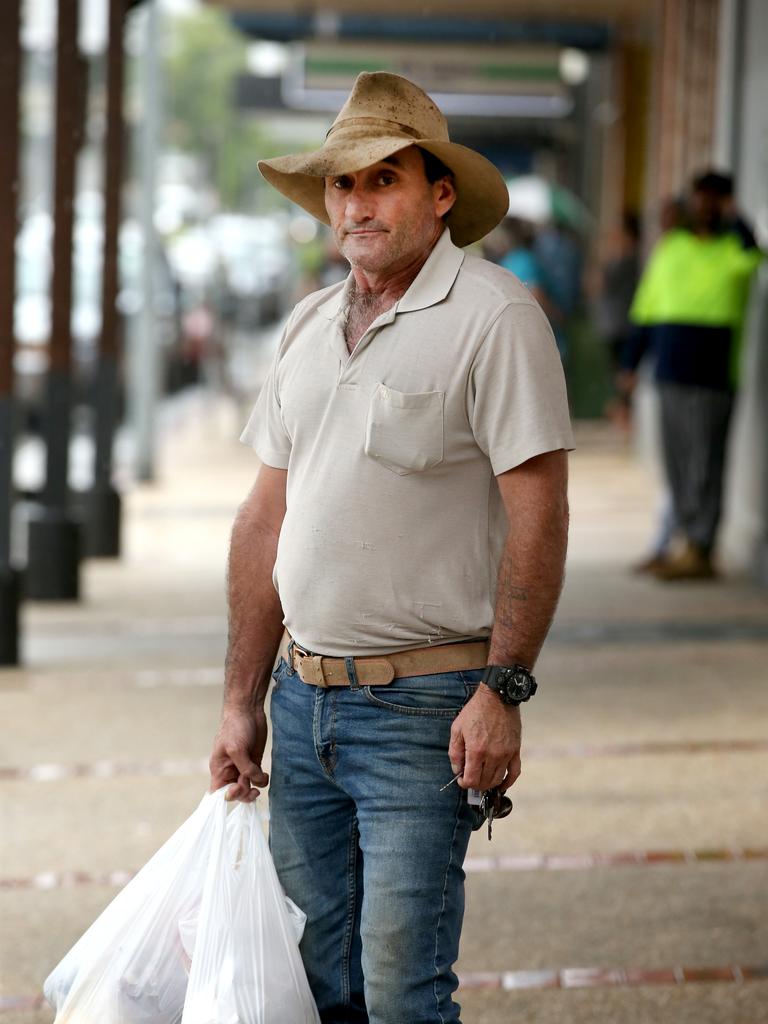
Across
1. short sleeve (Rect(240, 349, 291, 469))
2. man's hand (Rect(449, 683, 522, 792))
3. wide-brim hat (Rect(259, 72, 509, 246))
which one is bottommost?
man's hand (Rect(449, 683, 522, 792))

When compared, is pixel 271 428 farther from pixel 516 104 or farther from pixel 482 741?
pixel 516 104

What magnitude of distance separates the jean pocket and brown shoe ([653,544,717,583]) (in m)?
7.12

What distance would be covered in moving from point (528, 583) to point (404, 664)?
0.88 feet

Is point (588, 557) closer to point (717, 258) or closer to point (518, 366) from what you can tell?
point (717, 258)

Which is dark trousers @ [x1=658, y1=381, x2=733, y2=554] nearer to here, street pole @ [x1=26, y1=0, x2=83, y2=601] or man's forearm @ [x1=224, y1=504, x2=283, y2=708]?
street pole @ [x1=26, y1=0, x2=83, y2=601]

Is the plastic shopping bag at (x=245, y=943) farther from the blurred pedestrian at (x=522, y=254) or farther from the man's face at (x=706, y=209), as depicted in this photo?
the blurred pedestrian at (x=522, y=254)

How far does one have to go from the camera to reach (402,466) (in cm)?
300

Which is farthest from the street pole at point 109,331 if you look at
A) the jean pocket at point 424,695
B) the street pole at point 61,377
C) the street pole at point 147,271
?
the jean pocket at point 424,695

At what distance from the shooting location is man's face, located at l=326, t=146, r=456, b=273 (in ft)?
10.1

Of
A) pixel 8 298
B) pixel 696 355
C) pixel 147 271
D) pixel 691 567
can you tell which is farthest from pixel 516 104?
pixel 8 298

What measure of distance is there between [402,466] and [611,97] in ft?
67.5

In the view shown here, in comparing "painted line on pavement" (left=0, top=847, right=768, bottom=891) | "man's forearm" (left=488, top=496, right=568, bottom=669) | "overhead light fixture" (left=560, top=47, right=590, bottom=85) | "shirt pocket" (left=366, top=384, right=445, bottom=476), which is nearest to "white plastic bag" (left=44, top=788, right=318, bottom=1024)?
"man's forearm" (left=488, top=496, right=568, bottom=669)

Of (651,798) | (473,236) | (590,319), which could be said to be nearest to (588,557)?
(651,798)

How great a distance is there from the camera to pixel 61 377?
9852mm
